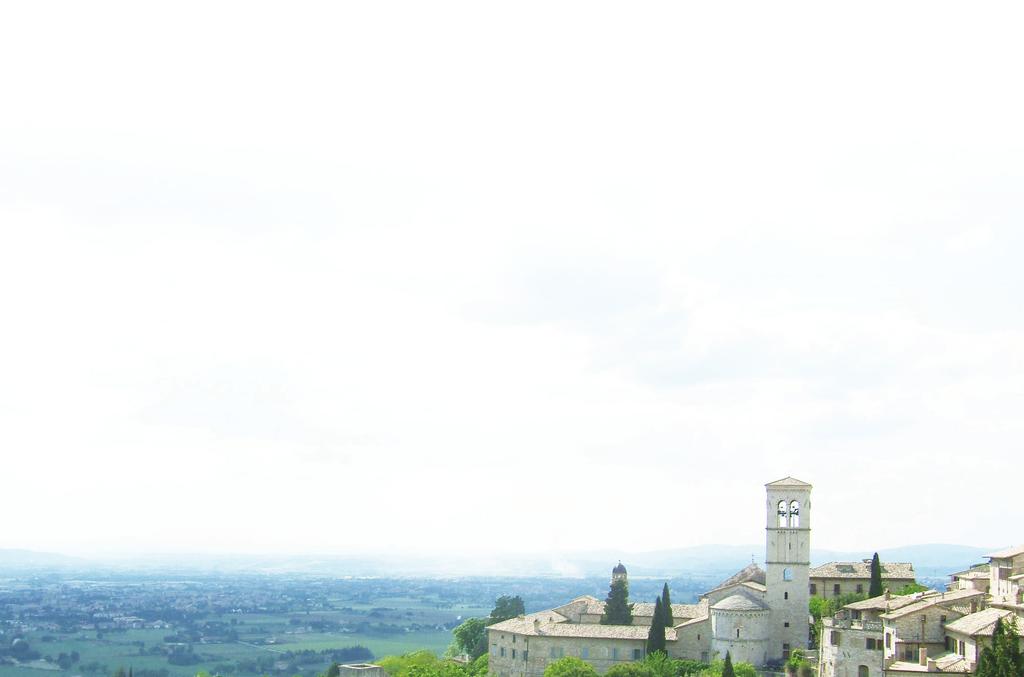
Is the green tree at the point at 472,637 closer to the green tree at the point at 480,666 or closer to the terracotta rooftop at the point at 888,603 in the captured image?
the green tree at the point at 480,666

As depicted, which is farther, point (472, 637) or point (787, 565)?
point (472, 637)

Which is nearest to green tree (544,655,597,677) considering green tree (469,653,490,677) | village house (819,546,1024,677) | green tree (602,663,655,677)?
green tree (602,663,655,677)

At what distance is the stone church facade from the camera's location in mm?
59281

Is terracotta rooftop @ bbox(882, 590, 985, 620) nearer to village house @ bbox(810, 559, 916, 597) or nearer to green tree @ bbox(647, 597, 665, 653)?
village house @ bbox(810, 559, 916, 597)

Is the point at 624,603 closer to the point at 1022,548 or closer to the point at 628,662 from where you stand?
the point at 628,662

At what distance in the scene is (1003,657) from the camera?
39.3 m

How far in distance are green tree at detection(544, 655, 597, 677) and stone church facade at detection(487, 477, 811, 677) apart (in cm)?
289

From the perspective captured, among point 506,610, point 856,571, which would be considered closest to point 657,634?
point 856,571

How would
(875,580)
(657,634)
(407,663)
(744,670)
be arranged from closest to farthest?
(744,670), (657,634), (875,580), (407,663)

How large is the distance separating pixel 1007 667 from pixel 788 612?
22.3 m

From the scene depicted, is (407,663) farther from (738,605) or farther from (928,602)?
(928,602)

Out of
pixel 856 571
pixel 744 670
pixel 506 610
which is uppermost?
pixel 856 571

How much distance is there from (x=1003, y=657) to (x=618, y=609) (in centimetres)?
3204

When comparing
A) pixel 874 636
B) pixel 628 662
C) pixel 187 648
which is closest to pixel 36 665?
pixel 187 648
